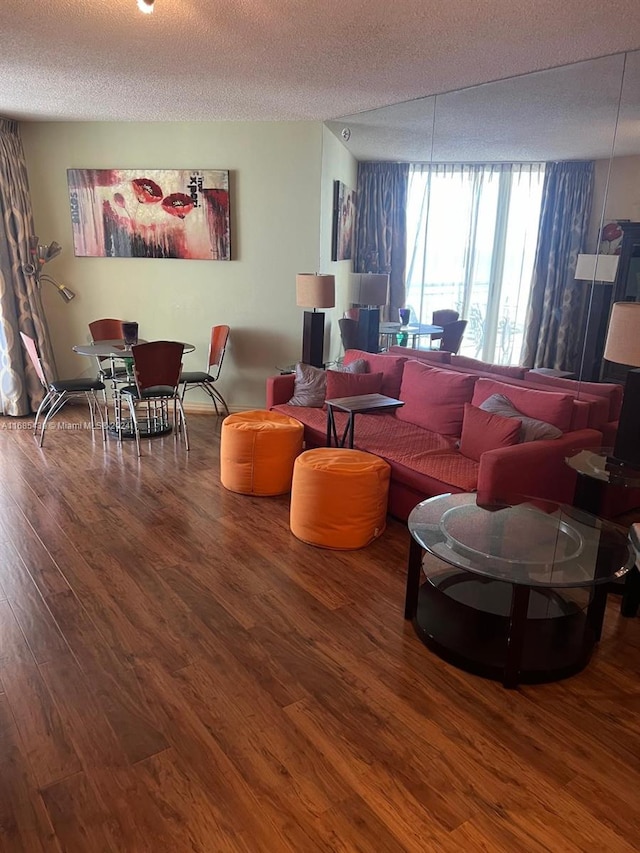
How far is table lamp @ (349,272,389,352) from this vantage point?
16.9 ft

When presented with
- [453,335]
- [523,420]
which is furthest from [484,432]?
[453,335]

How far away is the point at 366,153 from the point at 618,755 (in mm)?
4570

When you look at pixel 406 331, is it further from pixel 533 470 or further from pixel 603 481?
pixel 603 481

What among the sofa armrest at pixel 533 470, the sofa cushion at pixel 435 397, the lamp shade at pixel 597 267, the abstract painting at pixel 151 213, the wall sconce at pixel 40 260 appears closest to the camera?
the sofa armrest at pixel 533 470

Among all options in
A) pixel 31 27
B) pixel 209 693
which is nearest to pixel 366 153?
pixel 31 27

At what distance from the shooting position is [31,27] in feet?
10.0

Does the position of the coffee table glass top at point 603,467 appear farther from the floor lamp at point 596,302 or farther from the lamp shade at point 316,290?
the lamp shade at point 316,290

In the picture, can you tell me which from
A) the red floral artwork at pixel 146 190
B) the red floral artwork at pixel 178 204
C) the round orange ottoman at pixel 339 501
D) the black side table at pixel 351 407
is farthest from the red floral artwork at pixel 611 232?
the red floral artwork at pixel 146 190

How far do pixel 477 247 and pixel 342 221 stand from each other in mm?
1522

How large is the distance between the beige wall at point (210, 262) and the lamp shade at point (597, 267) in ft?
8.20

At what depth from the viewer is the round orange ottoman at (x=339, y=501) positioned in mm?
3307

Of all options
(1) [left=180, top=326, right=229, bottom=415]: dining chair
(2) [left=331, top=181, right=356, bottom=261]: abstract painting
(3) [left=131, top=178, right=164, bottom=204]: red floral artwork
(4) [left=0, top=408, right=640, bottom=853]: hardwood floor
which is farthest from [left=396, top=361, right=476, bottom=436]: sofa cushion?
(3) [left=131, top=178, right=164, bottom=204]: red floral artwork

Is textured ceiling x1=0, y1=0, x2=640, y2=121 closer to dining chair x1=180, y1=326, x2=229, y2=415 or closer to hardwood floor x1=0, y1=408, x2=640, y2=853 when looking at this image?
dining chair x1=180, y1=326, x2=229, y2=415

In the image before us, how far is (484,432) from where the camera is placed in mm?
3535
